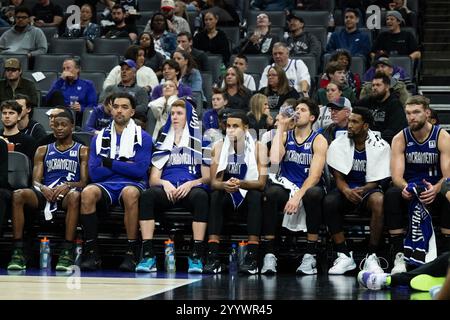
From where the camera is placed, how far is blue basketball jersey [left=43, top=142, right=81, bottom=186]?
9633mm

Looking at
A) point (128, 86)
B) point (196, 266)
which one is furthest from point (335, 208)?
point (128, 86)

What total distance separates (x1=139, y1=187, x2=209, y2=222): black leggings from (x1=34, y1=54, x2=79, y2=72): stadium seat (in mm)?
4324

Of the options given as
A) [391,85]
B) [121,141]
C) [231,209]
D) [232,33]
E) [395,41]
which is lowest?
[231,209]

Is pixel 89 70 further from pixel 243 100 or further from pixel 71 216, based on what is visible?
pixel 71 216

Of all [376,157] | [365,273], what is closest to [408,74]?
[376,157]

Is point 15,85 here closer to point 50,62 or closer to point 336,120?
point 50,62

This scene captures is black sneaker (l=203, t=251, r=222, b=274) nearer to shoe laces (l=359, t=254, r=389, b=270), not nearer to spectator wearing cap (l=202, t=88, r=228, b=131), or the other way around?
shoe laces (l=359, t=254, r=389, b=270)

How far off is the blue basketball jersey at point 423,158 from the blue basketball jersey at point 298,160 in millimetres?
883

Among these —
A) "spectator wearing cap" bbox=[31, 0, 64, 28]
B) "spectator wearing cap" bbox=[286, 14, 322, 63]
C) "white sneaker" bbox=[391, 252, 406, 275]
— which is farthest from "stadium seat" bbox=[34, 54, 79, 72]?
"white sneaker" bbox=[391, 252, 406, 275]

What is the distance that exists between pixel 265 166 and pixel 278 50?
299 cm

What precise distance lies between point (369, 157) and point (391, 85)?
6.09ft

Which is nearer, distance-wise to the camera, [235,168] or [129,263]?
[129,263]

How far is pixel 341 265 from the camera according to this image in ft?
29.0

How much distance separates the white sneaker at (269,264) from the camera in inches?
350
